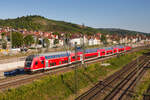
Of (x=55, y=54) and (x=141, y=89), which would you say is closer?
(x=141, y=89)

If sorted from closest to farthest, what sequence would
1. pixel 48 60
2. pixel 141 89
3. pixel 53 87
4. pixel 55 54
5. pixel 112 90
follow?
pixel 53 87 < pixel 112 90 < pixel 141 89 < pixel 48 60 < pixel 55 54

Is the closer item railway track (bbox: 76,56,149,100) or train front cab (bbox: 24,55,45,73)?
railway track (bbox: 76,56,149,100)

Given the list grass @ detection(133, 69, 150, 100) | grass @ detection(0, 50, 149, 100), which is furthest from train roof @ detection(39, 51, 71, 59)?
grass @ detection(133, 69, 150, 100)

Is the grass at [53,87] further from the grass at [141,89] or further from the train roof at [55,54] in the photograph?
the grass at [141,89]

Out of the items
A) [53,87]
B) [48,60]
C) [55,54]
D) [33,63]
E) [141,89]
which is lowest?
[141,89]

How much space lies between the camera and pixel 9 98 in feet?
70.5

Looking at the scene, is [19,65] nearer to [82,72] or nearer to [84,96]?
[82,72]

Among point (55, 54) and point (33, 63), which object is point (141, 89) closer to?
point (55, 54)

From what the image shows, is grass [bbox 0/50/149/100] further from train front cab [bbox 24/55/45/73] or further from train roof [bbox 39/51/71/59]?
train roof [bbox 39/51/71/59]

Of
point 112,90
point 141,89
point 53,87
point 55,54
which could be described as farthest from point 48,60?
point 141,89

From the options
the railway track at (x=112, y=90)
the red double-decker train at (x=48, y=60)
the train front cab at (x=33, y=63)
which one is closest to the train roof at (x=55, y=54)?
the red double-decker train at (x=48, y=60)

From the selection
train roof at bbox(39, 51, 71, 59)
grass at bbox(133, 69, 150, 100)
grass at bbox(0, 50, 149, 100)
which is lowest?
grass at bbox(133, 69, 150, 100)

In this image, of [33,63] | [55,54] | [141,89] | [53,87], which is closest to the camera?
[53,87]

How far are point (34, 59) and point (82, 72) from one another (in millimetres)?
11912
